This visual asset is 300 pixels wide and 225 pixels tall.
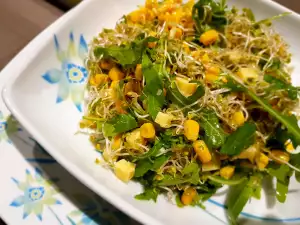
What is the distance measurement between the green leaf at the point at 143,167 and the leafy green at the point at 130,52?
1.15ft

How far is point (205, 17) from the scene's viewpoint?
1525mm

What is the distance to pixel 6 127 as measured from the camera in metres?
1.42

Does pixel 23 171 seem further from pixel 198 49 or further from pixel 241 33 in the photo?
pixel 241 33

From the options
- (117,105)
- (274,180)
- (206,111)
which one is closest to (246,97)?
(206,111)

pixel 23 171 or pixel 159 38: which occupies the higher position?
pixel 159 38

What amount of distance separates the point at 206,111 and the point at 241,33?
454 millimetres

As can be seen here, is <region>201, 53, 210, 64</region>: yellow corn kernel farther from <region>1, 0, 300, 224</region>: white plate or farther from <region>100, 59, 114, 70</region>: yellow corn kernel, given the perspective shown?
<region>1, 0, 300, 224</region>: white plate

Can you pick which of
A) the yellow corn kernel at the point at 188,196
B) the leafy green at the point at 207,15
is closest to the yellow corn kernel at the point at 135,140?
the yellow corn kernel at the point at 188,196

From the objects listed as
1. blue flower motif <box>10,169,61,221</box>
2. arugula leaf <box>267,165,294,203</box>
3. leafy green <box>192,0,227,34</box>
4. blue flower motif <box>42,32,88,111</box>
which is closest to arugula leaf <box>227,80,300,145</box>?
arugula leaf <box>267,165,294,203</box>

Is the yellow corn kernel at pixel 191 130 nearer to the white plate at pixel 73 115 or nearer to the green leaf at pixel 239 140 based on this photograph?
the green leaf at pixel 239 140

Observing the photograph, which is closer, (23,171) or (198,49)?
(23,171)

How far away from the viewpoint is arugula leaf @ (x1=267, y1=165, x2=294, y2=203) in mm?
1293

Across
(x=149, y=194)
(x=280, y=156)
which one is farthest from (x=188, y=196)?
(x=280, y=156)

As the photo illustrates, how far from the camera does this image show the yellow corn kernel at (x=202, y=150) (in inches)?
47.9
